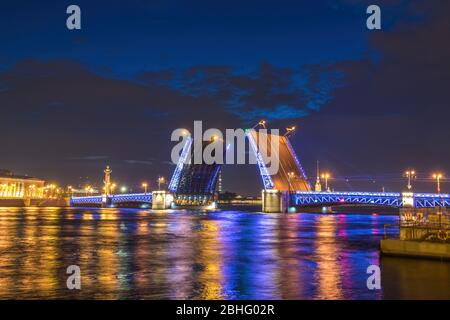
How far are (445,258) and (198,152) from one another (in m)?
114

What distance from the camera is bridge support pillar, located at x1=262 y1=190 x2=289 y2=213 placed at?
11162 centimetres

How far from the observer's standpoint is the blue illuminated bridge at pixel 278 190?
348ft

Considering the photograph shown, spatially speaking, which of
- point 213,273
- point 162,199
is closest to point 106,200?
point 162,199

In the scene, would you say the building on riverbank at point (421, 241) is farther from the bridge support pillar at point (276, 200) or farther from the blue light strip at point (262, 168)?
the bridge support pillar at point (276, 200)

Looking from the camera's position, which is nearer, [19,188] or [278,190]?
[278,190]

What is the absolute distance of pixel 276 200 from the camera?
112m

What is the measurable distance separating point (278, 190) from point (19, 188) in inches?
3669

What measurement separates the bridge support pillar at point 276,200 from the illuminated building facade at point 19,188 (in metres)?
78.5

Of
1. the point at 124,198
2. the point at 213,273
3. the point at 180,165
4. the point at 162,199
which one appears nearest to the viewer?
the point at 213,273

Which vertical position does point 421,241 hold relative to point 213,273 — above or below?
above

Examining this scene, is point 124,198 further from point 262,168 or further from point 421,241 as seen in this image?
point 421,241

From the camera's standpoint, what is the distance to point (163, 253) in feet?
79.2

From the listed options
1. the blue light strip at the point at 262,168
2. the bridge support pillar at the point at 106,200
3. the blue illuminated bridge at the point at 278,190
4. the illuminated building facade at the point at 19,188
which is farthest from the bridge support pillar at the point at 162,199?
the illuminated building facade at the point at 19,188
